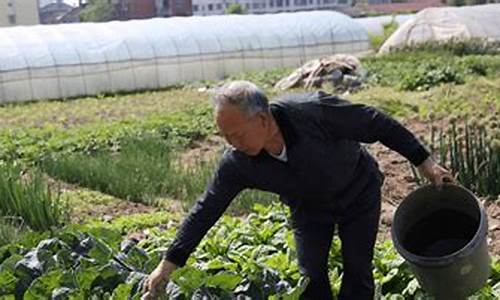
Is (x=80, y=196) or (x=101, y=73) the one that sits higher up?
(x=80, y=196)

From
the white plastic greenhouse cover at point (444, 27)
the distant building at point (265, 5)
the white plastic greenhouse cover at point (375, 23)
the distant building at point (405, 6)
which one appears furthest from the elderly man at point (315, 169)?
the distant building at point (265, 5)

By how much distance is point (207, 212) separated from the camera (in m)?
3.45

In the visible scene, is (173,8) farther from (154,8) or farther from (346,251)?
(346,251)

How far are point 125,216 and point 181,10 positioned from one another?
175 feet

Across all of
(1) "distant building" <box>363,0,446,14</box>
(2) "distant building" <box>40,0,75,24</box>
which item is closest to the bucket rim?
(1) "distant building" <box>363,0,446,14</box>

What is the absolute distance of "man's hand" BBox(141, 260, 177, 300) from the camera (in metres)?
3.36

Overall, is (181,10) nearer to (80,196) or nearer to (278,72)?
(278,72)

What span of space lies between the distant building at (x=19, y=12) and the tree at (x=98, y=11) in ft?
10.5

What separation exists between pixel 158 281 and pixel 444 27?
18270 mm

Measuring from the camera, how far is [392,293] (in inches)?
163

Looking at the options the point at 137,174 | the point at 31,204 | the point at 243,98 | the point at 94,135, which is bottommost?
the point at 94,135

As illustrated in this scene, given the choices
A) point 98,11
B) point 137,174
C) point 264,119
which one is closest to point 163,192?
point 137,174

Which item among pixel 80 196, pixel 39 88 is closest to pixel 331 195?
pixel 80 196

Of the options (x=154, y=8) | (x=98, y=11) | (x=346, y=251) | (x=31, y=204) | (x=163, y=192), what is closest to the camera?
(x=346, y=251)
